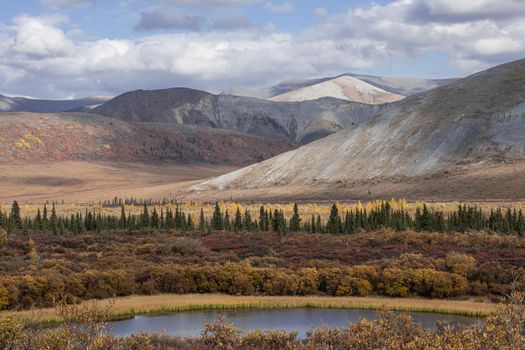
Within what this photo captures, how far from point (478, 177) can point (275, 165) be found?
64419 mm

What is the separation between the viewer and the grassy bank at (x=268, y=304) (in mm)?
47594

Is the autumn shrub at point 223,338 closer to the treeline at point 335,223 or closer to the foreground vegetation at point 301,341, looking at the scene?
the foreground vegetation at point 301,341

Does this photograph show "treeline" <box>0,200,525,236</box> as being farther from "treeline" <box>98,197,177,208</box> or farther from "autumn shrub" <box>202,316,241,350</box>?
"autumn shrub" <box>202,316,241,350</box>

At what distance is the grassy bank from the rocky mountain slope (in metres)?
95.8

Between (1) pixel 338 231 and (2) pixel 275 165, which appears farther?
(2) pixel 275 165

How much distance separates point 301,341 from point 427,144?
14654 centimetres

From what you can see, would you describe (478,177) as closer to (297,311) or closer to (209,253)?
(209,253)

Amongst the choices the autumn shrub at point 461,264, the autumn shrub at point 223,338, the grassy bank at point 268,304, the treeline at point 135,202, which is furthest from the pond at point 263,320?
the treeline at point 135,202

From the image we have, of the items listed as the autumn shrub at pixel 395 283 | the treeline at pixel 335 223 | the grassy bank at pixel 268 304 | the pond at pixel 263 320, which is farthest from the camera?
the treeline at pixel 335 223

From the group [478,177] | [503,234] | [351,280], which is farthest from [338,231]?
[478,177]

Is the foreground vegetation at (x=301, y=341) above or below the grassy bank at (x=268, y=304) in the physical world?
above

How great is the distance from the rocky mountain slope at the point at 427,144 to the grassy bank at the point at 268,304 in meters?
95.8

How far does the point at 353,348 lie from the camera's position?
29453mm

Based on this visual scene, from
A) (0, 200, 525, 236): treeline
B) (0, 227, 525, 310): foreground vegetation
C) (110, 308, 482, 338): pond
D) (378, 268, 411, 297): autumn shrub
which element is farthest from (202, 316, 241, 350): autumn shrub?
(0, 200, 525, 236): treeline
